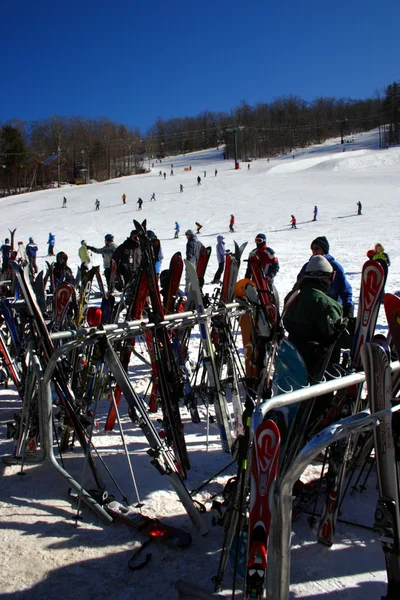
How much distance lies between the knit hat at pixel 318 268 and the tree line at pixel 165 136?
2730 inches

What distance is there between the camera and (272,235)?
25672 mm

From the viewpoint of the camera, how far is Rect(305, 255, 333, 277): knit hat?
3.55 metres

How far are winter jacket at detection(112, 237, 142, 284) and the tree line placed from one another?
63128 mm

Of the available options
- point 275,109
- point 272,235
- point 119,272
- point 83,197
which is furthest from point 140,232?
point 275,109

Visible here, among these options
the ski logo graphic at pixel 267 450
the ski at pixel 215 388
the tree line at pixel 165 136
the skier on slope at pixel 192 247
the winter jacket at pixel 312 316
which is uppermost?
the tree line at pixel 165 136

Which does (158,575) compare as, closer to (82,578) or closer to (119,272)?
(82,578)

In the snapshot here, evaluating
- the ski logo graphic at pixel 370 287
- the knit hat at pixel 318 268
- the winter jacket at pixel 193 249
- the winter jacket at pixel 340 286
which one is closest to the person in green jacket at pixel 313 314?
the knit hat at pixel 318 268

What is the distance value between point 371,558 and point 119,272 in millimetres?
7548

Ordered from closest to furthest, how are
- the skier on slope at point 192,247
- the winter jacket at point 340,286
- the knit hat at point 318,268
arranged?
1. the knit hat at point 318,268
2. the winter jacket at point 340,286
3. the skier on slope at point 192,247

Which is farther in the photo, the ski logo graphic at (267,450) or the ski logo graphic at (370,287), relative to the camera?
the ski logo graphic at (370,287)

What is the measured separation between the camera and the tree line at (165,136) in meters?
71.6

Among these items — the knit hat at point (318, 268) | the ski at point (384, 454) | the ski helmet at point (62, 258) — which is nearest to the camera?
the ski at point (384, 454)

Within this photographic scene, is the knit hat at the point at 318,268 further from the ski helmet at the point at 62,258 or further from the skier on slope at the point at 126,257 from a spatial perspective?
the ski helmet at the point at 62,258

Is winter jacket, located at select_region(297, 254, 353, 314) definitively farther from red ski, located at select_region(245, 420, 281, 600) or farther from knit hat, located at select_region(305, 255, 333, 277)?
red ski, located at select_region(245, 420, 281, 600)
